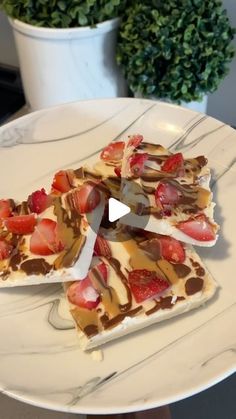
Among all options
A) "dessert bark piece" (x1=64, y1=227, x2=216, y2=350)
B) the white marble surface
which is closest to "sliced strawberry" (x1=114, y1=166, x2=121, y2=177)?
"dessert bark piece" (x1=64, y1=227, x2=216, y2=350)

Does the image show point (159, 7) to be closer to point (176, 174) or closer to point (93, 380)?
point (176, 174)

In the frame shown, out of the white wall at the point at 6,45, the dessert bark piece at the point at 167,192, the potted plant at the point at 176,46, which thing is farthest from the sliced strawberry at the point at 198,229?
the white wall at the point at 6,45

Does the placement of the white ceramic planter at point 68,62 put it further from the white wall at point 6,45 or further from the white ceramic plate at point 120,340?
the white wall at point 6,45

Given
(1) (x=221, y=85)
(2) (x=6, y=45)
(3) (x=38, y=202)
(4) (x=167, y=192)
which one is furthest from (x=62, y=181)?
(2) (x=6, y=45)

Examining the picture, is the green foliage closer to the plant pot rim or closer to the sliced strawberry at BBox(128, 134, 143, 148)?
the plant pot rim

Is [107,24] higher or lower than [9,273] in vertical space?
higher

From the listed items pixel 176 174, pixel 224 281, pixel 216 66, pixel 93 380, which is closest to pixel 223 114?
pixel 216 66

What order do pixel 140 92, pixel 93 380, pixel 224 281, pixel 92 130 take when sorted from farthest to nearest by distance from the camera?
1. pixel 140 92
2. pixel 92 130
3. pixel 224 281
4. pixel 93 380
